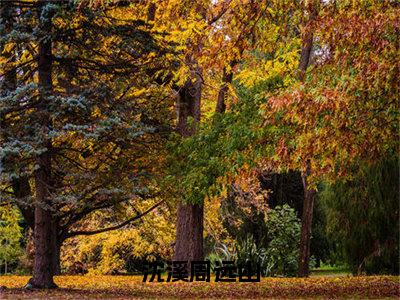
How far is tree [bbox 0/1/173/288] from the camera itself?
10.8 m

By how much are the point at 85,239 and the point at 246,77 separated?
11.0 m

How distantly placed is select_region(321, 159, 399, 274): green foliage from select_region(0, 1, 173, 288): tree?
7.82 meters

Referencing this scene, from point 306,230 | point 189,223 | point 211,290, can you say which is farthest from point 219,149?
point 306,230

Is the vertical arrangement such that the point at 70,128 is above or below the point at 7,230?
above

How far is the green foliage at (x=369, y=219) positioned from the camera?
17672 millimetres

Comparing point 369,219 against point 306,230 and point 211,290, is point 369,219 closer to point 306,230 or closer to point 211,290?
point 306,230

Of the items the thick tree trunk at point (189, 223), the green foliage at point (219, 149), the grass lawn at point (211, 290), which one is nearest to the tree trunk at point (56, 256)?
the grass lawn at point (211, 290)

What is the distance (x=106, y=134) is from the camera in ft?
37.6

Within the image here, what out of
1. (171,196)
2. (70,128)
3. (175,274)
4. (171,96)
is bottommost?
(175,274)

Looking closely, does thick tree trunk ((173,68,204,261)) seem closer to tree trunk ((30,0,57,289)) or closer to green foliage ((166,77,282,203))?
green foliage ((166,77,282,203))

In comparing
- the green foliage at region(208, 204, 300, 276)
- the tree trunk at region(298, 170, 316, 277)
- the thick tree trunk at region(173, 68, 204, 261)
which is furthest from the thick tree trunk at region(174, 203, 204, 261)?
the green foliage at region(208, 204, 300, 276)

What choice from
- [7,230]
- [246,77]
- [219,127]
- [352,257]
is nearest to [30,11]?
[219,127]

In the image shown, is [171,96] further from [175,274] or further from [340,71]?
[340,71]

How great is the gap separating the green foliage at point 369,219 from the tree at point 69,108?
782 cm
